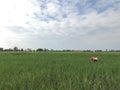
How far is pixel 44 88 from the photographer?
4582mm

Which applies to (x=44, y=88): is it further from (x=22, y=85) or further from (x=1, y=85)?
(x=1, y=85)

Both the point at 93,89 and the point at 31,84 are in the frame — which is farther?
the point at 31,84

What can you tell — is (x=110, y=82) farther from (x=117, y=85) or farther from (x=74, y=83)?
(x=74, y=83)

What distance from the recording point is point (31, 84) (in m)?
5.00

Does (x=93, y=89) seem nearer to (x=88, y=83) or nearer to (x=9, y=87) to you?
(x=88, y=83)

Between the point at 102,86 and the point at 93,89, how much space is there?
380 mm

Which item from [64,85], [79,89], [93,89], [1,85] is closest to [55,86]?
[64,85]

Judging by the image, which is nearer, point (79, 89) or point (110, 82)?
point (79, 89)

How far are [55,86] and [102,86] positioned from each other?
3.81 feet

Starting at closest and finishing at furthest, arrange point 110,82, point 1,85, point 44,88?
point 44,88, point 1,85, point 110,82

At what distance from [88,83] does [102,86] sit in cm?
37

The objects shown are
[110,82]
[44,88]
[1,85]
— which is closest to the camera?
[44,88]

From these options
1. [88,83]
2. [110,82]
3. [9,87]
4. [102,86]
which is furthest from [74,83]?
[9,87]

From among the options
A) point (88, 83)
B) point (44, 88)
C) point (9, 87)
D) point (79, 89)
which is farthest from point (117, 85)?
point (9, 87)
